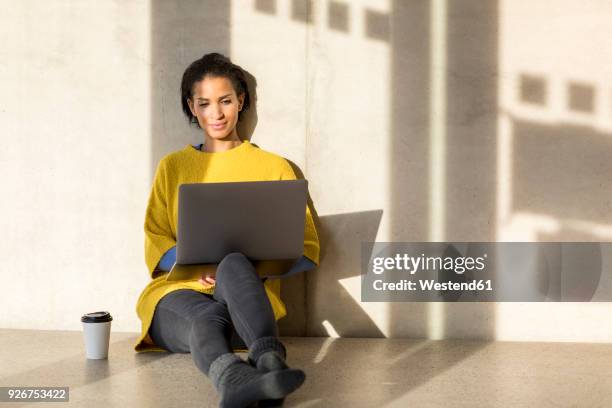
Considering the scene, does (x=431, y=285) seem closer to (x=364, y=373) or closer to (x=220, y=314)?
(x=364, y=373)

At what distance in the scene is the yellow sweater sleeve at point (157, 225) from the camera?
3.43 m

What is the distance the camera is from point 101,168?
3838 mm

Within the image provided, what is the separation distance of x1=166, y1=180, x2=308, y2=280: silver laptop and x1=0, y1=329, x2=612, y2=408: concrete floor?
0.42 meters

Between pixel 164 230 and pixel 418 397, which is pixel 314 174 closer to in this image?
pixel 164 230

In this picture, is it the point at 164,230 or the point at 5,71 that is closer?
the point at 164,230

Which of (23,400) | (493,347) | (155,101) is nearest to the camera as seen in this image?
(23,400)

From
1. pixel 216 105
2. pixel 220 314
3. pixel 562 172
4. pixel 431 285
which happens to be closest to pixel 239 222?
pixel 220 314

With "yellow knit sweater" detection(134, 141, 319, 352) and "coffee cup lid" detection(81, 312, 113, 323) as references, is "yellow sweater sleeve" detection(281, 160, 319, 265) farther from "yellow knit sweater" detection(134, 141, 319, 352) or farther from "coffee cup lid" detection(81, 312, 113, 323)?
"coffee cup lid" detection(81, 312, 113, 323)

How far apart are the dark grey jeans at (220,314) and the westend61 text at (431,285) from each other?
0.82 metres

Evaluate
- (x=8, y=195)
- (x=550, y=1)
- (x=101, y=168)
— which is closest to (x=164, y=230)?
(x=101, y=168)

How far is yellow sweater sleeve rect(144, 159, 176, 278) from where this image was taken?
343cm

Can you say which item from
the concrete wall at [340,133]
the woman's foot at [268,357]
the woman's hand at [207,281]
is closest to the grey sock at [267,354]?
the woman's foot at [268,357]

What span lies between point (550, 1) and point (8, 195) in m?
2.46

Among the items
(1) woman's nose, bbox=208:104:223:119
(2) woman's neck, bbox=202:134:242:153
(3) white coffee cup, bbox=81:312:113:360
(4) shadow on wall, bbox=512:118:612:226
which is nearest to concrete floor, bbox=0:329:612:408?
(3) white coffee cup, bbox=81:312:113:360
